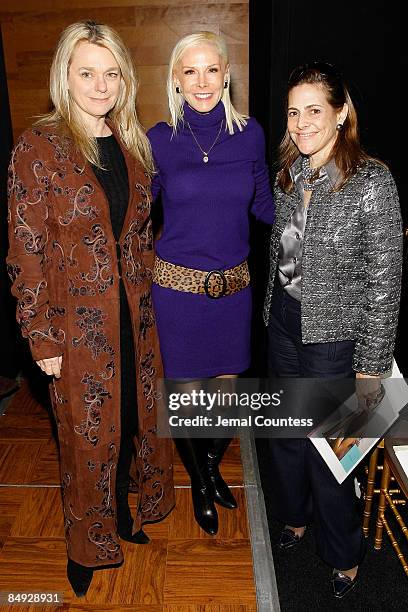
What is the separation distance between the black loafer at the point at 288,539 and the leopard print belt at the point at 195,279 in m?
1.03

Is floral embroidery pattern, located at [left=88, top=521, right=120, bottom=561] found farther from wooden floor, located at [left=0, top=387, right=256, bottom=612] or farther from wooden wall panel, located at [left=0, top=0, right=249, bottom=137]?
wooden wall panel, located at [left=0, top=0, right=249, bottom=137]

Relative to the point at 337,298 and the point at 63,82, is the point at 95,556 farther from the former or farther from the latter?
the point at 63,82

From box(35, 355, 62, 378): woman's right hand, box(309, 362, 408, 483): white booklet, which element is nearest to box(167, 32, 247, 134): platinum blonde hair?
box(35, 355, 62, 378): woman's right hand

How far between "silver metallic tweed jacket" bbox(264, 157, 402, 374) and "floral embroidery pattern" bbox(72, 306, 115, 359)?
2.18 ft

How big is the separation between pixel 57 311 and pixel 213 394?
91 centimetres

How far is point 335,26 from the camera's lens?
2572 millimetres

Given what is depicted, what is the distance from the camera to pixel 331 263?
202 cm

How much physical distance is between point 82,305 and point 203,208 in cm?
59

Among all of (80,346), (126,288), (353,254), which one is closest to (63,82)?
(126,288)

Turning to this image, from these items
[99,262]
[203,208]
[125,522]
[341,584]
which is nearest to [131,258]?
[99,262]

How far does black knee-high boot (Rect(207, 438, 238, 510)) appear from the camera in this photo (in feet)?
9.24

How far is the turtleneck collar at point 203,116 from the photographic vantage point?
2299 mm

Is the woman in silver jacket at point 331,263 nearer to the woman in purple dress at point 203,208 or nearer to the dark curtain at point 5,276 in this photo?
the woman in purple dress at point 203,208

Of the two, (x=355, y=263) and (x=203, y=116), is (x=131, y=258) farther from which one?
(x=355, y=263)
